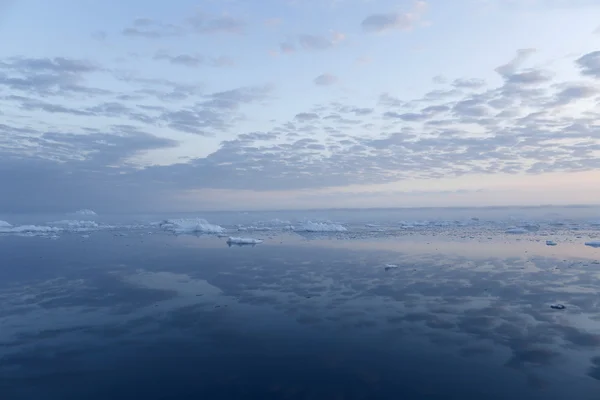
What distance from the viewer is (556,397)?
6.03 metres

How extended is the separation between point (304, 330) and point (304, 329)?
5 centimetres

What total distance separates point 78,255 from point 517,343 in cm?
1851

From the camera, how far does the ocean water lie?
6492 millimetres

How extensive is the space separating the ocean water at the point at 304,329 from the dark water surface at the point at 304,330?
0.03 metres

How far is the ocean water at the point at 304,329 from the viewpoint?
6.49 meters

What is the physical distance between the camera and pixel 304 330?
8.75 meters

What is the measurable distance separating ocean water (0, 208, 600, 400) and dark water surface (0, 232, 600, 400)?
34 mm

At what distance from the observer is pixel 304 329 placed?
8805 millimetres

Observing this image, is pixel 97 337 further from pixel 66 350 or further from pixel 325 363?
pixel 325 363

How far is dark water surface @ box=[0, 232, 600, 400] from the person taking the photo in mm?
6488

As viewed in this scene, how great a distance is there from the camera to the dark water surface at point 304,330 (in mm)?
6488

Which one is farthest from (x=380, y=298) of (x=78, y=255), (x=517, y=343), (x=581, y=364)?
(x=78, y=255)

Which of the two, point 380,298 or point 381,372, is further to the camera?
point 380,298

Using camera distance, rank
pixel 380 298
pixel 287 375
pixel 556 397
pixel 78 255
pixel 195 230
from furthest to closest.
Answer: pixel 195 230 < pixel 78 255 < pixel 380 298 < pixel 287 375 < pixel 556 397
